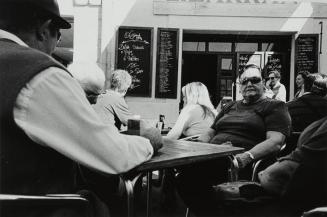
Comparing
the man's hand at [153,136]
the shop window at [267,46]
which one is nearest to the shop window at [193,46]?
the shop window at [267,46]

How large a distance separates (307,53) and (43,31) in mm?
7415

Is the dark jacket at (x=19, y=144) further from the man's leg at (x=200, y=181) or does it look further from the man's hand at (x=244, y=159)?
the man's hand at (x=244, y=159)

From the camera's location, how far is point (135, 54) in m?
7.97

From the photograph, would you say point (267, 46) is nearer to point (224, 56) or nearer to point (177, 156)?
point (224, 56)

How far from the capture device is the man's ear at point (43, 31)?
136cm

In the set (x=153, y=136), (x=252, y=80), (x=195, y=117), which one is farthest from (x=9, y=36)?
(x=195, y=117)

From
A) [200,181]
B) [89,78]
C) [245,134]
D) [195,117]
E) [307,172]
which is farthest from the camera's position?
[195,117]

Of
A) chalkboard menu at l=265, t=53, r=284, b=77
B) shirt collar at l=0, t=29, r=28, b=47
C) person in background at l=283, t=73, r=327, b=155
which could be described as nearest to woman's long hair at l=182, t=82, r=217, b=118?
person in background at l=283, t=73, r=327, b=155

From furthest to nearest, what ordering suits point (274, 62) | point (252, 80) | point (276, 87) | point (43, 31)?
point (274, 62), point (276, 87), point (252, 80), point (43, 31)

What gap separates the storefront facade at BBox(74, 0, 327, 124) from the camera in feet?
26.0

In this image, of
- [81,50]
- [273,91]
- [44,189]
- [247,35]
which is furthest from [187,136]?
[247,35]

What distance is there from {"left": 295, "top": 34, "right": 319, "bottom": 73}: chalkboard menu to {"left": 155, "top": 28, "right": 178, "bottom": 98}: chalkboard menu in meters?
2.47

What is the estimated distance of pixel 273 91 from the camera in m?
7.26

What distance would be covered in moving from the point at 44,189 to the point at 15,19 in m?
0.56
